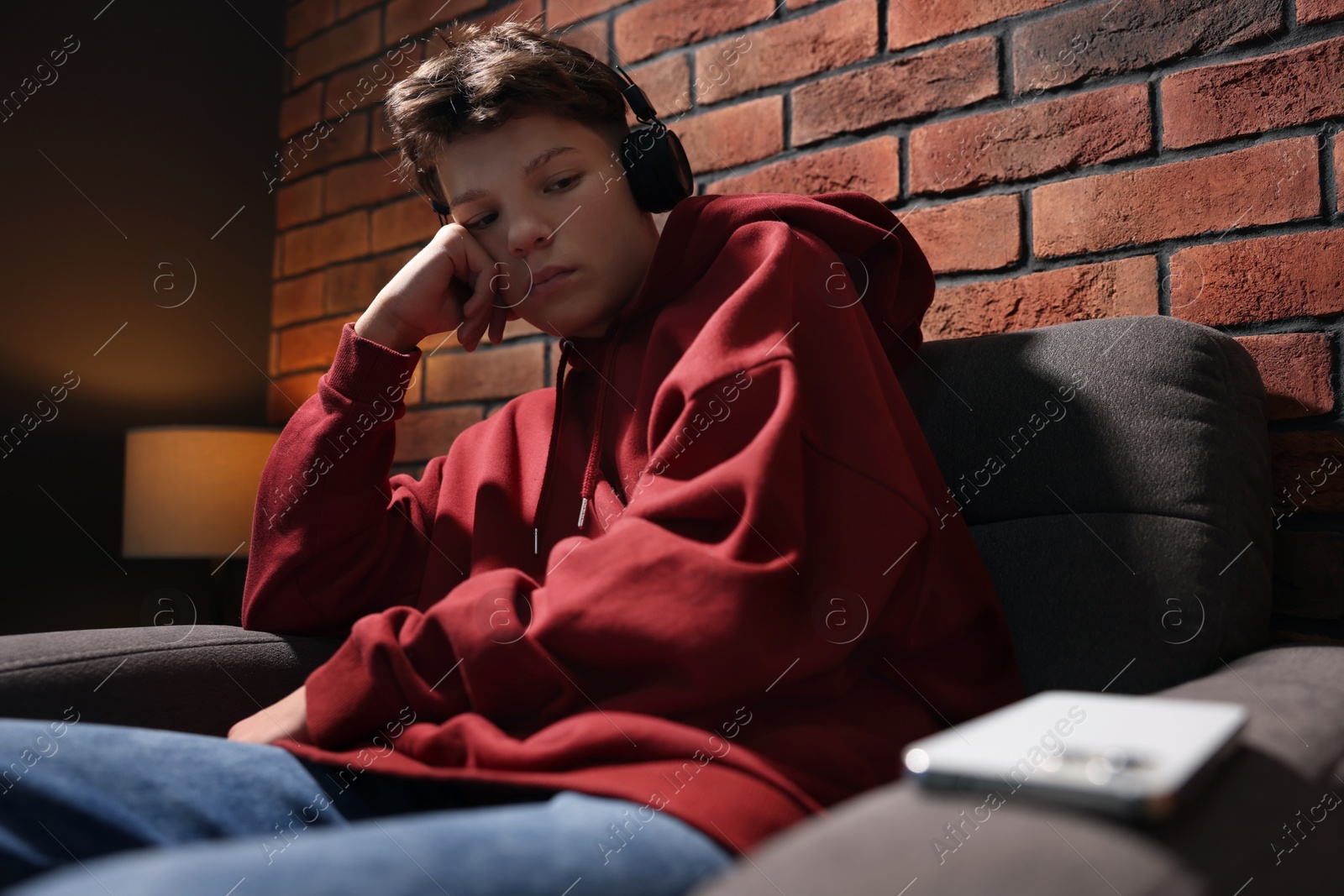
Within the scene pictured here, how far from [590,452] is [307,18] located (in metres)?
1.70

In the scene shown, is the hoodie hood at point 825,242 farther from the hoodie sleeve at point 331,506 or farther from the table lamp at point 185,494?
the table lamp at point 185,494

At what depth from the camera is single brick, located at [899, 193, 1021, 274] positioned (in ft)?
3.66

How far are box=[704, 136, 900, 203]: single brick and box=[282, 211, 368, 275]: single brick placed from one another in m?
0.90

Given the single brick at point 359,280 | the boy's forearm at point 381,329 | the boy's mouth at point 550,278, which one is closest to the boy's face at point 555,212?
the boy's mouth at point 550,278

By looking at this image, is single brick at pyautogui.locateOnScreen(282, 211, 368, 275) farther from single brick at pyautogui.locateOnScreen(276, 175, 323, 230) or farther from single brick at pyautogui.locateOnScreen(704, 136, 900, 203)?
single brick at pyautogui.locateOnScreen(704, 136, 900, 203)

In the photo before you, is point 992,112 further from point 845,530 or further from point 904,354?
point 845,530

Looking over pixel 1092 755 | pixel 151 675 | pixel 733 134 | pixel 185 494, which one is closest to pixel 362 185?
pixel 185 494

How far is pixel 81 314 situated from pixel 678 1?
51.9 inches

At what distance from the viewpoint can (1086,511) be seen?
0.77 meters

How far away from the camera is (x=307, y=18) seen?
2.09 m

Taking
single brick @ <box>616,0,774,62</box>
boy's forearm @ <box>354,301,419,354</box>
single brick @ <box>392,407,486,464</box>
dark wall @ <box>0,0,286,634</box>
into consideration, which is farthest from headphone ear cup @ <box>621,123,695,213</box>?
dark wall @ <box>0,0,286,634</box>

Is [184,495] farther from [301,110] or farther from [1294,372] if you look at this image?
[1294,372]

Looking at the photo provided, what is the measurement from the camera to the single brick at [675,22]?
138cm

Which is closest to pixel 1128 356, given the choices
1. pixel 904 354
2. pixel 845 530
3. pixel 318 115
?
pixel 904 354
